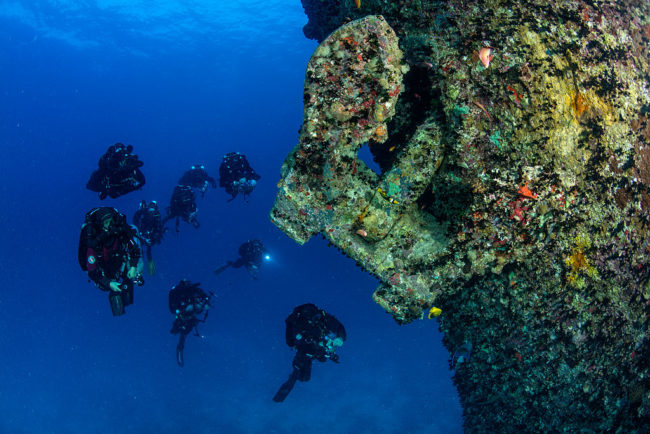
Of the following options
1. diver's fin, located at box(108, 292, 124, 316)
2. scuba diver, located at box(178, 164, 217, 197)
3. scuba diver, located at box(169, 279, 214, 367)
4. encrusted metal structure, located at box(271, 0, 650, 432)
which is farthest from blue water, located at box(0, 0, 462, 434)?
encrusted metal structure, located at box(271, 0, 650, 432)

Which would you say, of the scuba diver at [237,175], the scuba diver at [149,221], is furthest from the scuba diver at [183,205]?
the scuba diver at [237,175]

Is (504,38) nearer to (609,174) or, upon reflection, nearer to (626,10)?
(609,174)

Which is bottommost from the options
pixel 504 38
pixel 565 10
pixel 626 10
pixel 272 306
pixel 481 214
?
pixel 272 306

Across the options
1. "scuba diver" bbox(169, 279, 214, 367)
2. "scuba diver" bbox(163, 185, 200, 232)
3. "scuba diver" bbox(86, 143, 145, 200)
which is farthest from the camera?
"scuba diver" bbox(163, 185, 200, 232)

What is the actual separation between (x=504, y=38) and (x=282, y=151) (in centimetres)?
8464

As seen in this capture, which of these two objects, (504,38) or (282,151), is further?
(282,151)

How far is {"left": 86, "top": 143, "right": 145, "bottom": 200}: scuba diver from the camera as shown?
5.48 metres

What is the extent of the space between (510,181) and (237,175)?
7871mm

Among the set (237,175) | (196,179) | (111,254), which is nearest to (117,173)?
(111,254)

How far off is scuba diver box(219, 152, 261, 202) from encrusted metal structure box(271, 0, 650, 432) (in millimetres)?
6756

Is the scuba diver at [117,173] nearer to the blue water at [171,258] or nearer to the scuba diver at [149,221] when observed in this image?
the scuba diver at [149,221]

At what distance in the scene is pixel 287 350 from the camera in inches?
1201

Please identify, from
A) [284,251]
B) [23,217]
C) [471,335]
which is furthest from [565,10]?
[23,217]

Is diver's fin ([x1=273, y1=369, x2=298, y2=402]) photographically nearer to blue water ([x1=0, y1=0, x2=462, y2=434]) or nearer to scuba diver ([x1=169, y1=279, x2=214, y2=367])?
scuba diver ([x1=169, y1=279, x2=214, y2=367])
